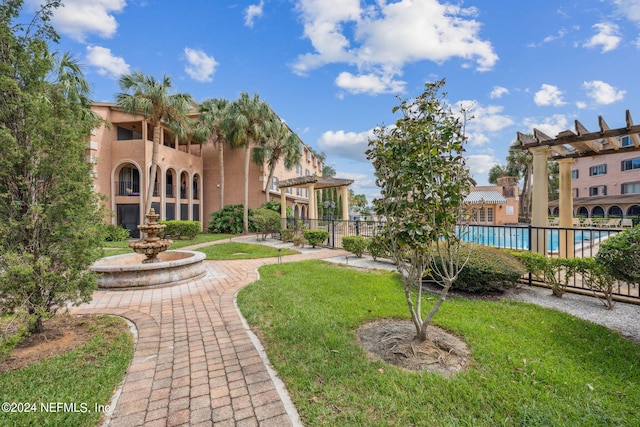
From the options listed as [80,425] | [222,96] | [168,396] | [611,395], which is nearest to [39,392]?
[80,425]

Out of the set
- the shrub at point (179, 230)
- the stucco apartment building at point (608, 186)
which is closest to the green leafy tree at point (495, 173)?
the stucco apartment building at point (608, 186)

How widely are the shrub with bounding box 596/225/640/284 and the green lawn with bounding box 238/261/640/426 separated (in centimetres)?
91

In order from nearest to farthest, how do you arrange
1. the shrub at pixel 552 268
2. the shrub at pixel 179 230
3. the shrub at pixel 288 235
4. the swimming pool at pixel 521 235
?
the shrub at pixel 552 268 → the swimming pool at pixel 521 235 → the shrub at pixel 288 235 → the shrub at pixel 179 230

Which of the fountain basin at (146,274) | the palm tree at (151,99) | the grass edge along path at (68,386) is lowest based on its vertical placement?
the grass edge along path at (68,386)

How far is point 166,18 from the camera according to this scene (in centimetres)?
930

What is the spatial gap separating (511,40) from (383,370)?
10.5 meters

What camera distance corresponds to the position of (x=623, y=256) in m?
3.57

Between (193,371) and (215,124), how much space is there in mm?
22763

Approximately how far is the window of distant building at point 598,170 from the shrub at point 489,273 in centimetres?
3970

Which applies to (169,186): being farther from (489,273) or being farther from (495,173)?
(495,173)

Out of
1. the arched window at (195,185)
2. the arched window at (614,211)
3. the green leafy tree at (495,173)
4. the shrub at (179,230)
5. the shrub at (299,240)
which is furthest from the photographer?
the green leafy tree at (495,173)

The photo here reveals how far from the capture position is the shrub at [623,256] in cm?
347

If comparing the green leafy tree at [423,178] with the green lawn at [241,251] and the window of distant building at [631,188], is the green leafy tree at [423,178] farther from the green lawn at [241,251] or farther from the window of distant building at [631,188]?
the window of distant building at [631,188]

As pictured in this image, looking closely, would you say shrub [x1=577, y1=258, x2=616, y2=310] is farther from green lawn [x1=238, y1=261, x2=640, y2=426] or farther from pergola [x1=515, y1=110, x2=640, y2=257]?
pergola [x1=515, y1=110, x2=640, y2=257]
